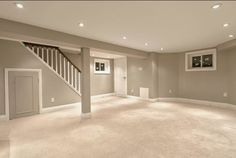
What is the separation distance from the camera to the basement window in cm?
793

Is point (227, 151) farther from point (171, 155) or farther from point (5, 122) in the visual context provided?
point (5, 122)

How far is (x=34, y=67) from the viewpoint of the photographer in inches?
183

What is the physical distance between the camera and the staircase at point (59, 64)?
510 centimetres

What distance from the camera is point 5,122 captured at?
388cm

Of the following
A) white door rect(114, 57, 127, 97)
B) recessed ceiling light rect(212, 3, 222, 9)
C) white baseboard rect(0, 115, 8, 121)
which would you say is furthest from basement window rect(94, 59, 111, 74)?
recessed ceiling light rect(212, 3, 222, 9)

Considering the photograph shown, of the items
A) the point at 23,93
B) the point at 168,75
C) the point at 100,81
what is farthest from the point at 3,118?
the point at 168,75

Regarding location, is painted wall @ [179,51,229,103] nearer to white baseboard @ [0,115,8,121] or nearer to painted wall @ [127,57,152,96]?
painted wall @ [127,57,152,96]

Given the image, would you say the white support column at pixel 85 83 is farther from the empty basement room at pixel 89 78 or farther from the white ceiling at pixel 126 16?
the white ceiling at pixel 126 16

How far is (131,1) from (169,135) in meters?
2.70

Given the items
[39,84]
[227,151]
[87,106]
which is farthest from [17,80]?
[227,151]

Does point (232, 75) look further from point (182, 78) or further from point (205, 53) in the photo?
point (182, 78)

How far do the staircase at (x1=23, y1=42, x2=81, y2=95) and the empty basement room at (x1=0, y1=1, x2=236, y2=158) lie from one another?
0.13 ft

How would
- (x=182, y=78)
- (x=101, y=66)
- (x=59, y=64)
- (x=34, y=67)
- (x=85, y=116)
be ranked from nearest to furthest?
1. (x=85, y=116)
2. (x=34, y=67)
3. (x=59, y=64)
4. (x=182, y=78)
5. (x=101, y=66)

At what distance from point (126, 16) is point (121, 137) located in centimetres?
244
